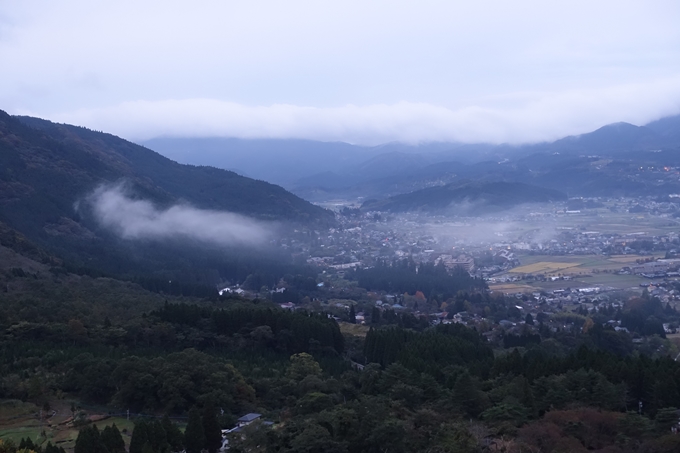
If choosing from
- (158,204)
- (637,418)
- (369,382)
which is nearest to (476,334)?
(369,382)

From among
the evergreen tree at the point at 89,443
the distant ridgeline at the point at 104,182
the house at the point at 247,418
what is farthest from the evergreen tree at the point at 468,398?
the distant ridgeline at the point at 104,182

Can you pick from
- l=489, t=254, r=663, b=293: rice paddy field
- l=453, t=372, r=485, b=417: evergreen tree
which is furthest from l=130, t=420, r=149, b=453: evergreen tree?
l=489, t=254, r=663, b=293: rice paddy field

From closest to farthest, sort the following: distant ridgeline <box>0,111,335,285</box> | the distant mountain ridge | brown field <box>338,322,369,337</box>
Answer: brown field <box>338,322,369,337</box>, distant ridgeline <box>0,111,335,285</box>, the distant mountain ridge

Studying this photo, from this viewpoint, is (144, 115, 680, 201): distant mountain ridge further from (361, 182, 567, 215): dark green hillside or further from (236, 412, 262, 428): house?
(236, 412, 262, 428): house

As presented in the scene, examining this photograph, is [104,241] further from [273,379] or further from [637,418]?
[637,418]

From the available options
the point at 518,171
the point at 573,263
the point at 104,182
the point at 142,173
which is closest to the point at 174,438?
the point at 573,263

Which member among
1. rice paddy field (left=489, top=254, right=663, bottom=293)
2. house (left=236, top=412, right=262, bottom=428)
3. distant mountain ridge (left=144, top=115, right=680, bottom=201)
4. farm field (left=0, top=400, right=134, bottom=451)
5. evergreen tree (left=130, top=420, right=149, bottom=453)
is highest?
distant mountain ridge (left=144, top=115, right=680, bottom=201)

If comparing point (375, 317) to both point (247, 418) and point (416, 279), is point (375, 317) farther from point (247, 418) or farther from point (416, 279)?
point (247, 418)
